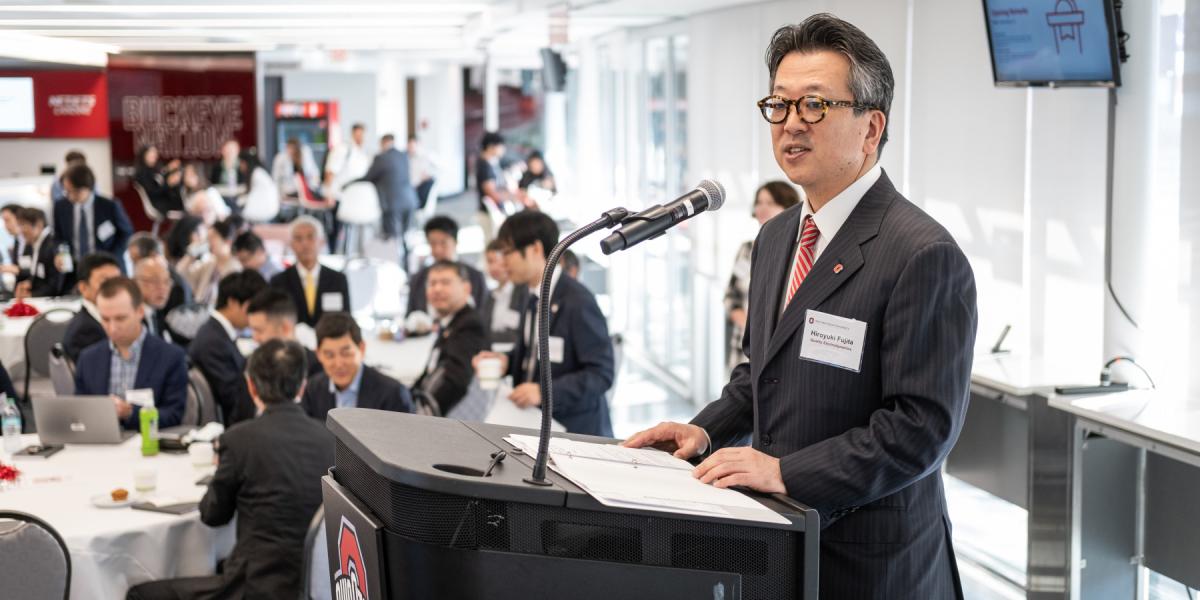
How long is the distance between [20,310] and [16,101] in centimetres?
1253

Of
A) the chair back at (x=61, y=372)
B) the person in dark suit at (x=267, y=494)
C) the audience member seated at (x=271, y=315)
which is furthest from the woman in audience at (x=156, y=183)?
the person in dark suit at (x=267, y=494)

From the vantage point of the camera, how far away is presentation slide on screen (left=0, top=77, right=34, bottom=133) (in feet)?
65.1

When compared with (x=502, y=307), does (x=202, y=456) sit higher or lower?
lower

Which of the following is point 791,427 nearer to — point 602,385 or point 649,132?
point 602,385

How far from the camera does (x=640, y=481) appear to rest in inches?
Result: 62.7

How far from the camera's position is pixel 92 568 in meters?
4.11

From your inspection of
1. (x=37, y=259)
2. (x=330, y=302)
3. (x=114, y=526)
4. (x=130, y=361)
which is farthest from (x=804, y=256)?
(x=37, y=259)

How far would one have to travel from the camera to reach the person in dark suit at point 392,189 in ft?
54.4

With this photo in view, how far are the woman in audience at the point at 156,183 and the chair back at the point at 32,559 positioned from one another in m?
15.5

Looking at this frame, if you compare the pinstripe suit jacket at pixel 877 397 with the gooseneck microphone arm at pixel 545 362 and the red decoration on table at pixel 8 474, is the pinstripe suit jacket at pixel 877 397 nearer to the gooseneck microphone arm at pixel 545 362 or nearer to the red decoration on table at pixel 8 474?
the gooseneck microphone arm at pixel 545 362

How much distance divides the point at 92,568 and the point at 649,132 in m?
8.11

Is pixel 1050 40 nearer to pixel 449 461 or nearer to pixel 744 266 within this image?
pixel 744 266

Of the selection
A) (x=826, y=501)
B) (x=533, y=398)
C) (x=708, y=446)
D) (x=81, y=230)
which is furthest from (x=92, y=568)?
(x=81, y=230)

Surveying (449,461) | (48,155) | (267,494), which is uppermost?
(48,155)
